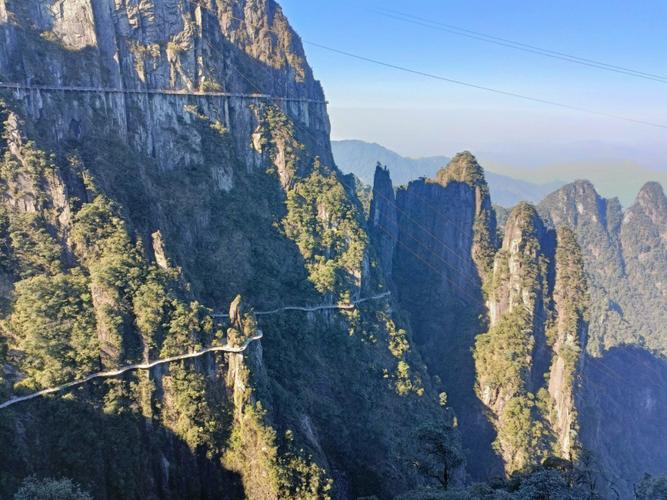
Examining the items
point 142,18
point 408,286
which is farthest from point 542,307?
point 142,18

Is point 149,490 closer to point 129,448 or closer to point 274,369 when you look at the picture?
point 129,448

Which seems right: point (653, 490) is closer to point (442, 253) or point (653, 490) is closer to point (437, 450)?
point (437, 450)

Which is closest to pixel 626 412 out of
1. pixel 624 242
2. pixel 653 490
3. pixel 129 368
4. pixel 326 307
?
pixel 326 307

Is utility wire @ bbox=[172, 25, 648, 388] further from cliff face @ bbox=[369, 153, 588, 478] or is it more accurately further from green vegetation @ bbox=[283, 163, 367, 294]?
green vegetation @ bbox=[283, 163, 367, 294]

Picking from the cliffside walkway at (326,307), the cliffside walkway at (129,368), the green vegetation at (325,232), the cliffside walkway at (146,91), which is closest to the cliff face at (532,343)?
the cliffside walkway at (326,307)

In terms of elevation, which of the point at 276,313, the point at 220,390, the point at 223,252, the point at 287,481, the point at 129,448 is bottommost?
the point at 287,481

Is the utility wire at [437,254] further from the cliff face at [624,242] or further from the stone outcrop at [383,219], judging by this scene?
the cliff face at [624,242]

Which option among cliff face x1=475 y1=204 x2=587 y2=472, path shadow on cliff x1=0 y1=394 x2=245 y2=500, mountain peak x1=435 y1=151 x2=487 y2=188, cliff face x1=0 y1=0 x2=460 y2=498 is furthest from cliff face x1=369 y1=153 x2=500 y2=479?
path shadow on cliff x1=0 y1=394 x2=245 y2=500
